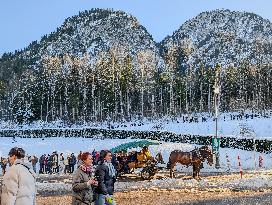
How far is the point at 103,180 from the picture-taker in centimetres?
1041

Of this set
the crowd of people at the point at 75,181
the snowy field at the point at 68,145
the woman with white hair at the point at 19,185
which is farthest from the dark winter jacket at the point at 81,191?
the snowy field at the point at 68,145

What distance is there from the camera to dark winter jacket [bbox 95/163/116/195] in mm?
10305

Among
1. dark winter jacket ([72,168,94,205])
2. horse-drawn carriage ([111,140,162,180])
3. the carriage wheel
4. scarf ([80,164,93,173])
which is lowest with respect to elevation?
the carriage wheel

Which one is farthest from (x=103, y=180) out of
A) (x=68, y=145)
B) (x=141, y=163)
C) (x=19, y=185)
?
(x=68, y=145)

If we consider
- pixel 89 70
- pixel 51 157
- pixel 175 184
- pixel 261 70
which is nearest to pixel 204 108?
pixel 261 70

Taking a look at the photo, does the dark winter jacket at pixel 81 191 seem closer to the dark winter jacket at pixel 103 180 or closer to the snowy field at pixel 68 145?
the dark winter jacket at pixel 103 180

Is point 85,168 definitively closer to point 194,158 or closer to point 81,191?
point 81,191

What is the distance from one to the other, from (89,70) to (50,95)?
9702 millimetres

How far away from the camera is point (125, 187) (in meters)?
23.6

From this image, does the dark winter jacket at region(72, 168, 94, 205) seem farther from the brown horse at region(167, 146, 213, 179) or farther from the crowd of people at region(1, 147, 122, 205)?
the brown horse at region(167, 146, 213, 179)

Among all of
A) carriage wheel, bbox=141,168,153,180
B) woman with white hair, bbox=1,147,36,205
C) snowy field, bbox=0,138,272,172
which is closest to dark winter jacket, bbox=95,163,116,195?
woman with white hair, bbox=1,147,36,205

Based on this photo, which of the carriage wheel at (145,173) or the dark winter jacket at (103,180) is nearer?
the dark winter jacket at (103,180)

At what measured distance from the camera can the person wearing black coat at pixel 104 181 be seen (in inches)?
405

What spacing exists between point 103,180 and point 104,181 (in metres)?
0.06
